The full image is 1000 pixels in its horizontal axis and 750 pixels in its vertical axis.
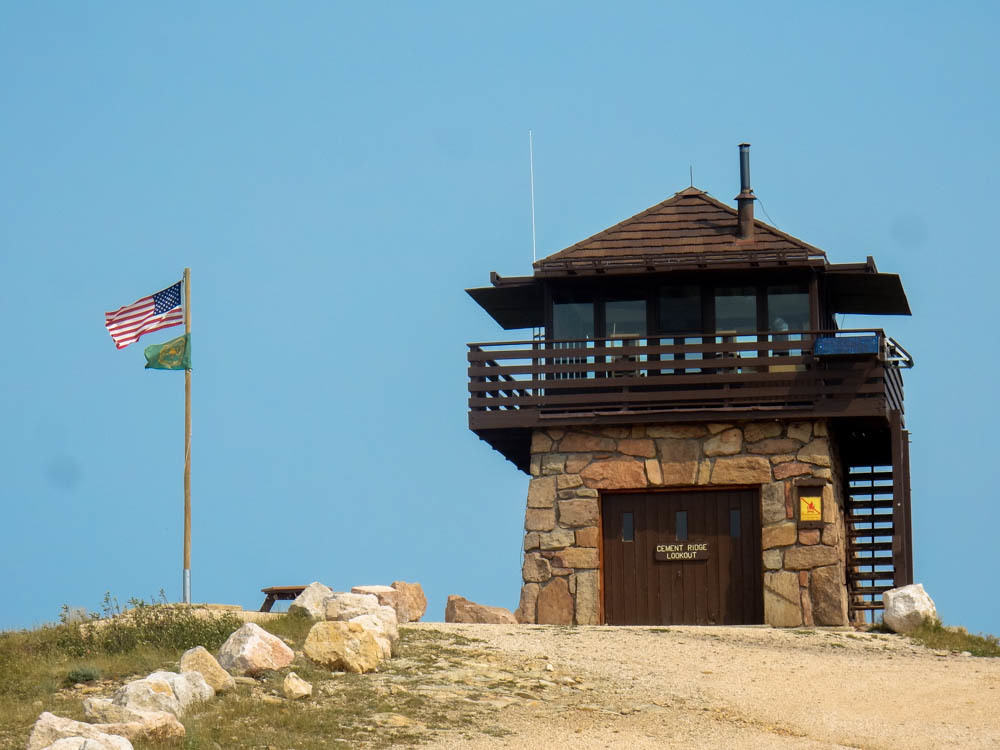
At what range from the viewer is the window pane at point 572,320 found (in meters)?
26.7

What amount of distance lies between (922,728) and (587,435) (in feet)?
36.0

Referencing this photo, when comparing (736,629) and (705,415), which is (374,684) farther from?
(705,415)

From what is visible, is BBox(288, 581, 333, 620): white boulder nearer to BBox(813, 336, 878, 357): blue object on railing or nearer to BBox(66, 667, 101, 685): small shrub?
BBox(66, 667, 101, 685): small shrub

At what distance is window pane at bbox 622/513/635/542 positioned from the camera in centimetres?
2553

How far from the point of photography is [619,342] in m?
26.4

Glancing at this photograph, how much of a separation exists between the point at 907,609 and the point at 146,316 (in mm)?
13475

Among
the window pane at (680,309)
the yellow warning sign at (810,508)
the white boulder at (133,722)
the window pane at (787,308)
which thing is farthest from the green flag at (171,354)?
the white boulder at (133,722)

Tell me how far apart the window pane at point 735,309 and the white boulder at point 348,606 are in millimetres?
9289

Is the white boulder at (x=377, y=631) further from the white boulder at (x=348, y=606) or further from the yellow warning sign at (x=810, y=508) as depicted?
the yellow warning sign at (x=810, y=508)

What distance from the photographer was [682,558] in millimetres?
25406

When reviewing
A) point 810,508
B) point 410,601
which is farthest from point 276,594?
point 810,508

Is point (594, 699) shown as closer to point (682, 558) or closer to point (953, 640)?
point (953, 640)

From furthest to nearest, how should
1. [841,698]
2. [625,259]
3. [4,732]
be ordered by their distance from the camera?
[625,259] → [841,698] → [4,732]

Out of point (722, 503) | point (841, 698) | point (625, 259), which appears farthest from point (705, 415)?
point (841, 698)
